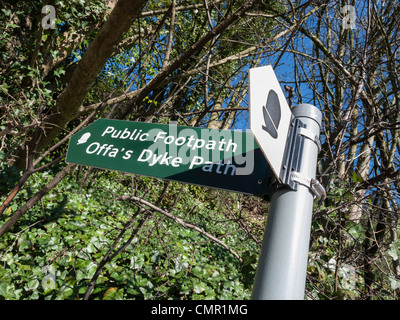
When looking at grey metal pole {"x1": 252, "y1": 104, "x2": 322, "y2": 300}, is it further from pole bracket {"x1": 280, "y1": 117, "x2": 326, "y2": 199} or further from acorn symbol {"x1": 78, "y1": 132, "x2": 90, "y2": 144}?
acorn symbol {"x1": 78, "y1": 132, "x2": 90, "y2": 144}

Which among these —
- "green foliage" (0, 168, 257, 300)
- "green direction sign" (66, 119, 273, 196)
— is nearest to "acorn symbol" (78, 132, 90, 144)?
"green direction sign" (66, 119, 273, 196)

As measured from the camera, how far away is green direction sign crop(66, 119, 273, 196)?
100 centimetres

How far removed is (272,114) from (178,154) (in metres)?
0.45

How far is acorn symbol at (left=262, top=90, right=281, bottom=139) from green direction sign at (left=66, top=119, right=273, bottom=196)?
0.17 meters

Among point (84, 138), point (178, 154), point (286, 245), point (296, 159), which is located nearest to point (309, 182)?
point (296, 159)

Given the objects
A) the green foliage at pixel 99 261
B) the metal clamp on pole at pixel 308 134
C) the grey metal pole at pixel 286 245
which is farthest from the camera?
the green foliage at pixel 99 261

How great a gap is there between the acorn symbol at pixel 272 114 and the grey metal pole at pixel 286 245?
123mm

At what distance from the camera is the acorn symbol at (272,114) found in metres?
0.78

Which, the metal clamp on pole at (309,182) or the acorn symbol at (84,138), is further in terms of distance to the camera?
the acorn symbol at (84,138)

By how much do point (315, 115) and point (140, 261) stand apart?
8.68ft

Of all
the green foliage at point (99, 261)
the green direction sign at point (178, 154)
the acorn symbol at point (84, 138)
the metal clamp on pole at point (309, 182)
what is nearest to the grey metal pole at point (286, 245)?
the metal clamp on pole at point (309, 182)

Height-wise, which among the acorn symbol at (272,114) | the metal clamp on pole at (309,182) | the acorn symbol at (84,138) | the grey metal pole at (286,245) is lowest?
the grey metal pole at (286,245)

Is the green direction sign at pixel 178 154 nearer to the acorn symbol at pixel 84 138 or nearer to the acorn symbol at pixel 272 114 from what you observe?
the acorn symbol at pixel 84 138

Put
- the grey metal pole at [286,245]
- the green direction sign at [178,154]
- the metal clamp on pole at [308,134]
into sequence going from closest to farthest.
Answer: the grey metal pole at [286,245] → the metal clamp on pole at [308,134] → the green direction sign at [178,154]
